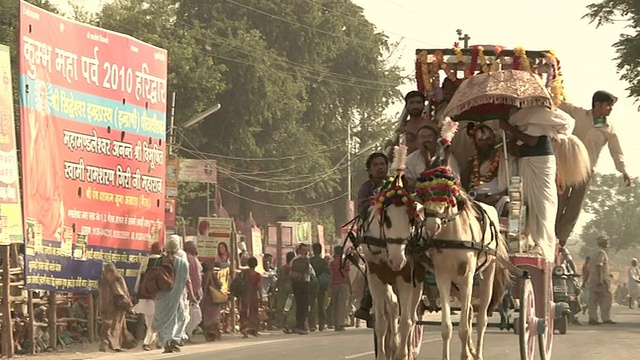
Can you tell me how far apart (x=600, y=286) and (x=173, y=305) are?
12.9 m

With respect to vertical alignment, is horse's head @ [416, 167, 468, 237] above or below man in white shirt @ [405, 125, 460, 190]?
below

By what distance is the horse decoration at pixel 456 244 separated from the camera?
13672mm

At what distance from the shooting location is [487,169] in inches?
640

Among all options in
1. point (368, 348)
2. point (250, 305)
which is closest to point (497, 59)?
point (368, 348)

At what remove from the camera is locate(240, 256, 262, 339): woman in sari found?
3011 centimetres

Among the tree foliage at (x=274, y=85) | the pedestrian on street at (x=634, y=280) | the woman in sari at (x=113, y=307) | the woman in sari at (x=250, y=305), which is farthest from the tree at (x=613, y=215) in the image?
the woman in sari at (x=113, y=307)

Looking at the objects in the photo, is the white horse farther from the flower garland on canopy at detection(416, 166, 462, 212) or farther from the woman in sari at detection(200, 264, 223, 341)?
the woman in sari at detection(200, 264, 223, 341)

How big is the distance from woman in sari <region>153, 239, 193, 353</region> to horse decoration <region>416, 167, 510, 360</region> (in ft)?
35.4

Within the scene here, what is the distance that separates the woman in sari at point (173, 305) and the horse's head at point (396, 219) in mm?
11468

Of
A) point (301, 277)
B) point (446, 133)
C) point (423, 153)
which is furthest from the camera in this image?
point (301, 277)

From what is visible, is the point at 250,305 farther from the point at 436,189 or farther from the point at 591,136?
the point at 436,189

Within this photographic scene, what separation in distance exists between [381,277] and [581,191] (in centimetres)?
531

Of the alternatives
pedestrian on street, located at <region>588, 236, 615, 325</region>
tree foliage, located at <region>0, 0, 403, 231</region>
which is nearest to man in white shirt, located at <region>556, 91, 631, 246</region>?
pedestrian on street, located at <region>588, 236, 615, 325</region>

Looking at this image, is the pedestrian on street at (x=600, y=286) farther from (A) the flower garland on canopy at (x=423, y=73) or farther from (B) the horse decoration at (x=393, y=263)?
(B) the horse decoration at (x=393, y=263)
